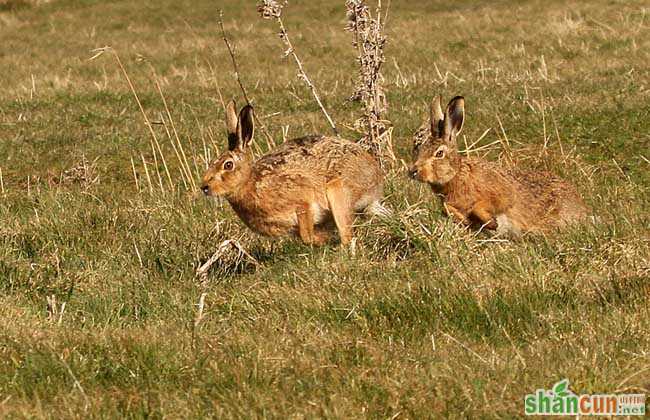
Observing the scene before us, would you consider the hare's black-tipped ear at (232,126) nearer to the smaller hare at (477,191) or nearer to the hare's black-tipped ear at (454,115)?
the smaller hare at (477,191)

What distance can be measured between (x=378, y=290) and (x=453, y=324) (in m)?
0.51

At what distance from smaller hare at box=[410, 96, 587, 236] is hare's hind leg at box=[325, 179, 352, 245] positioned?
47 cm

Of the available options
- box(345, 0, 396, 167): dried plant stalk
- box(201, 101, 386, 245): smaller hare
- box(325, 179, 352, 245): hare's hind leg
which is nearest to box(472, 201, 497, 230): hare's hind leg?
box(201, 101, 386, 245): smaller hare

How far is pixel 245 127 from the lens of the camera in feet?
21.8

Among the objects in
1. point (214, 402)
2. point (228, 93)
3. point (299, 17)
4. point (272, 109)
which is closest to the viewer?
point (214, 402)

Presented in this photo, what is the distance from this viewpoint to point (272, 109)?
1398 centimetres

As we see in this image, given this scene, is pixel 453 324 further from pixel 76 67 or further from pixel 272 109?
pixel 76 67

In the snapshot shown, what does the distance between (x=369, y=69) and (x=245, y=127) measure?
2.21m

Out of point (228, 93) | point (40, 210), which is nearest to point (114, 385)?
point (40, 210)

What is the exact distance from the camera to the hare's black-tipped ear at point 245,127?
6.50 meters

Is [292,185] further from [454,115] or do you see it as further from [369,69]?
[369,69]

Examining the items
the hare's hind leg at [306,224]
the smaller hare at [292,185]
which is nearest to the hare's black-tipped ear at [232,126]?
the smaller hare at [292,185]

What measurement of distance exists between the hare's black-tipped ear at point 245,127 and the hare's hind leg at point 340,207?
593 millimetres

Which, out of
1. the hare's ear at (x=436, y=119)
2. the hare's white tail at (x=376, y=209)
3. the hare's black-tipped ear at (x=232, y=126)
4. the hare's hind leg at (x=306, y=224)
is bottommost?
the hare's white tail at (x=376, y=209)
